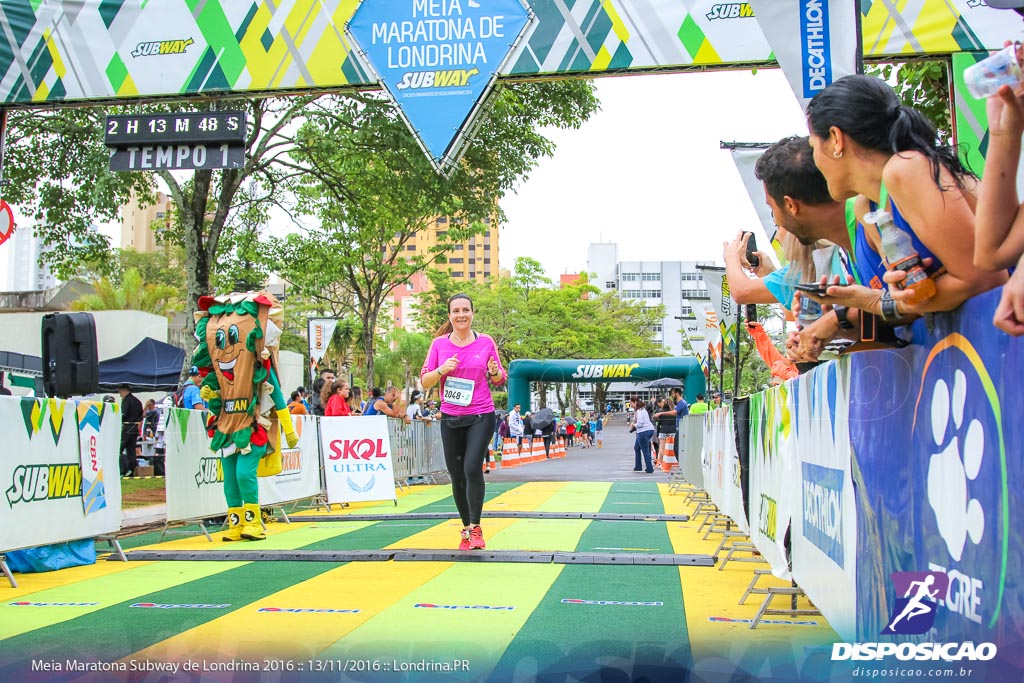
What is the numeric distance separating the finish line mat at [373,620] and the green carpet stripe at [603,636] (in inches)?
0.4

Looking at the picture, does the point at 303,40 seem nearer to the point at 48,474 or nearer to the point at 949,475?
the point at 48,474

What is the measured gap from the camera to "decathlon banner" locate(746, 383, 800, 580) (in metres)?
4.50

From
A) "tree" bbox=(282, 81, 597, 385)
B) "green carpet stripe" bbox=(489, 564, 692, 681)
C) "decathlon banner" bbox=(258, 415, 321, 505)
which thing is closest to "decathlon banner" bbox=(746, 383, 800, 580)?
"green carpet stripe" bbox=(489, 564, 692, 681)

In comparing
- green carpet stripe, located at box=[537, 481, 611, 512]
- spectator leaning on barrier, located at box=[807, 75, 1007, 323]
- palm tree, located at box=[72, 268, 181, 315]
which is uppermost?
palm tree, located at box=[72, 268, 181, 315]

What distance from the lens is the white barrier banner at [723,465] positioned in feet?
23.2

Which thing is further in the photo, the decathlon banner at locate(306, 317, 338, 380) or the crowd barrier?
the decathlon banner at locate(306, 317, 338, 380)

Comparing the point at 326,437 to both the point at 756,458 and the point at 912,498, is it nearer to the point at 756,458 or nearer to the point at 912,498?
the point at 756,458

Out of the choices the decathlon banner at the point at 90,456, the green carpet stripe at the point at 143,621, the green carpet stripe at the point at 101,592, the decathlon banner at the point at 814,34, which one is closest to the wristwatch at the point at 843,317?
the green carpet stripe at the point at 143,621

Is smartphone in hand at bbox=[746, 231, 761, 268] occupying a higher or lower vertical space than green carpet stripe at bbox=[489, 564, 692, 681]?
higher

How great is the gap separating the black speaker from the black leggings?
277 cm

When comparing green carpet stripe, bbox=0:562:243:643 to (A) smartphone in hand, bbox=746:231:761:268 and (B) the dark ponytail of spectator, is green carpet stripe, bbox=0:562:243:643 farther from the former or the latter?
(B) the dark ponytail of spectator

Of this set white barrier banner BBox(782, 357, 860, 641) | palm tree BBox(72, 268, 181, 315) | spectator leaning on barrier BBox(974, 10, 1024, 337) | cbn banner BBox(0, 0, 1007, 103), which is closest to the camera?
spectator leaning on barrier BBox(974, 10, 1024, 337)

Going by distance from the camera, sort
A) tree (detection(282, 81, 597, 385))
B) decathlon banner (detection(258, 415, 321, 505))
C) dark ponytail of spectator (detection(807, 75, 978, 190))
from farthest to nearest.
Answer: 1. tree (detection(282, 81, 597, 385))
2. decathlon banner (detection(258, 415, 321, 505))
3. dark ponytail of spectator (detection(807, 75, 978, 190))

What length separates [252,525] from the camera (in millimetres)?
7922
